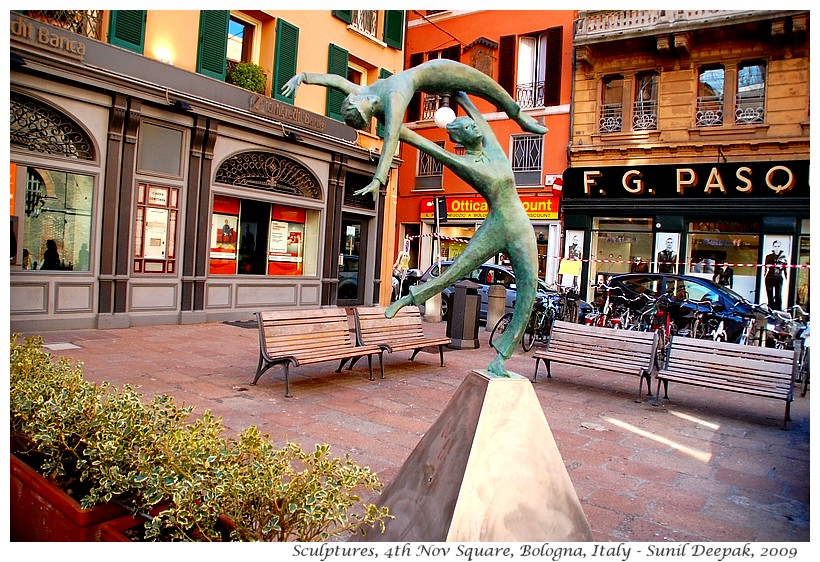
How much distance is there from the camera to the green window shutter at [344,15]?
15156 millimetres

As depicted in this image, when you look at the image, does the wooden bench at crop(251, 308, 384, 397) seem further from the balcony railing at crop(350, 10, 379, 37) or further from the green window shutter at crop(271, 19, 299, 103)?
the balcony railing at crop(350, 10, 379, 37)

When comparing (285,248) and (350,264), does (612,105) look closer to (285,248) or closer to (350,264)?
(350,264)

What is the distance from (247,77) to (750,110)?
43.6 ft

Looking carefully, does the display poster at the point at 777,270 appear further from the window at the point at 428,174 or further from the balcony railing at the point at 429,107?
the balcony railing at the point at 429,107

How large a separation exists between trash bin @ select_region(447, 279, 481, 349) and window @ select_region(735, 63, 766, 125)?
1108 cm

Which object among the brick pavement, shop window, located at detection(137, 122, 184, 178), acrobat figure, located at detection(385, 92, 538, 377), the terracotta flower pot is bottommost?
the brick pavement

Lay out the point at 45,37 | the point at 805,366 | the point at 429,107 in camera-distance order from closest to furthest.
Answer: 1. the point at 805,366
2. the point at 45,37
3. the point at 429,107

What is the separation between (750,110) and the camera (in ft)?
55.0

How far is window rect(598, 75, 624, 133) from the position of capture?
61.2 ft

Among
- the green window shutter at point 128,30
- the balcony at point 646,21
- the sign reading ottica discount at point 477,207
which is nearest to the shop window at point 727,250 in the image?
the sign reading ottica discount at point 477,207

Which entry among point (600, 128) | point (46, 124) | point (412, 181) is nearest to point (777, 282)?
point (600, 128)

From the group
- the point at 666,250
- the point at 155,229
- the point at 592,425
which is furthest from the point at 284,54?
the point at 666,250

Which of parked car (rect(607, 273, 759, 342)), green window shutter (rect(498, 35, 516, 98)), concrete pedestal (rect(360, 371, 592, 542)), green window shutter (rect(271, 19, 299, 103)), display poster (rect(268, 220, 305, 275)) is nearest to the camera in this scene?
concrete pedestal (rect(360, 371, 592, 542))

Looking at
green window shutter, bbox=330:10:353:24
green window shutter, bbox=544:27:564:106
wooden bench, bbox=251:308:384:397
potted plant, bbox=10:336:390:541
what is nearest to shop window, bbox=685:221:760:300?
green window shutter, bbox=544:27:564:106
